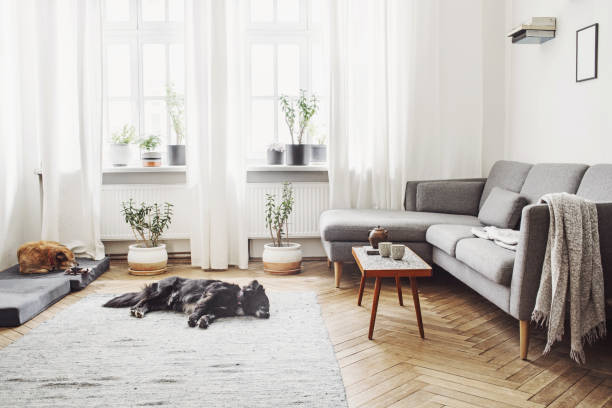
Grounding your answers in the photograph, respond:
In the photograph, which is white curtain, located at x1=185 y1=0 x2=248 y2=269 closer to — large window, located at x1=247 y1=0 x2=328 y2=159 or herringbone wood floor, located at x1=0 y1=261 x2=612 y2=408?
large window, located at x1=247 y1=0 x2=328 y2=159

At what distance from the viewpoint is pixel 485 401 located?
197cm

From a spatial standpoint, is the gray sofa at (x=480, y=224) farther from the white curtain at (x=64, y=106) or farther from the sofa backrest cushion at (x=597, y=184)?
the white curtain at (x=64, y=106)

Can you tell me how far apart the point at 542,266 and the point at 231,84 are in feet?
9.72

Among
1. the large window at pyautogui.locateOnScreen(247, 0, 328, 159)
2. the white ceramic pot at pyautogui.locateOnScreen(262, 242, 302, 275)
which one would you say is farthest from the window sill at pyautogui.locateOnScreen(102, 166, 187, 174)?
the white ceramic pot at pyautogui.locateOnScreen(262, 242, 302, 275)

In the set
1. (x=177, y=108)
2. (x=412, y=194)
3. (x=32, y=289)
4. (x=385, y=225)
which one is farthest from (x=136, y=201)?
(x=412, y=194)

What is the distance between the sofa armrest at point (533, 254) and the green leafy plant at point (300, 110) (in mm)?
2541

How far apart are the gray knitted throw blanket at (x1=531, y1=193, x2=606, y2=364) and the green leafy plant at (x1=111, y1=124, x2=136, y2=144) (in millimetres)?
3566

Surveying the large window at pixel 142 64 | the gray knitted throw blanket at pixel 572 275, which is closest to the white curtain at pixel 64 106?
the large window at pixel 142 64

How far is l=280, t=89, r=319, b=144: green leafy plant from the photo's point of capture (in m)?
4.54

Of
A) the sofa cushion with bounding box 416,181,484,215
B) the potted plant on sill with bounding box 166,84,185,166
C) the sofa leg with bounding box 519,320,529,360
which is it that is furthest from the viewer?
the potted plant on sill with bounding box 166,84,185,166

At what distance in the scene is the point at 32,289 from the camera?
332 centimetres

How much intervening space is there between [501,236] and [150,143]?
10.3ft

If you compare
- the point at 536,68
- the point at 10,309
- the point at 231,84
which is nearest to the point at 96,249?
the point at 10,309

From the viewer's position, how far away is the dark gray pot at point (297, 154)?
4543 millimetres
